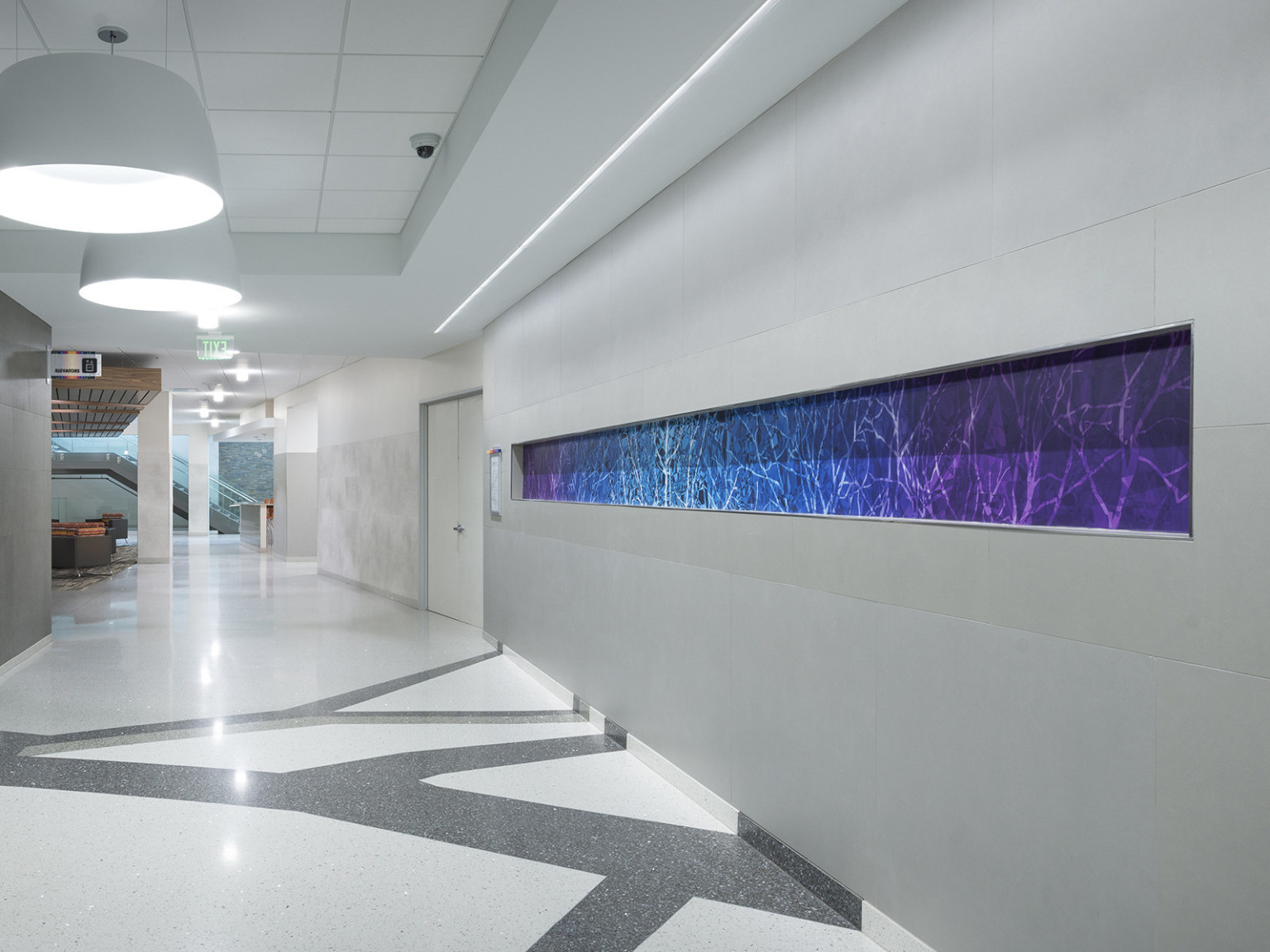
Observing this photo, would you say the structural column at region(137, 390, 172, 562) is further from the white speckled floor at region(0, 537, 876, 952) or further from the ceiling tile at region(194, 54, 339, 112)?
the ceiling tile at region(194, 54, 339, 112)

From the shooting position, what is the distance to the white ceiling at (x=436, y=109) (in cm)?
335

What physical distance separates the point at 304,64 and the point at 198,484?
25.2 m

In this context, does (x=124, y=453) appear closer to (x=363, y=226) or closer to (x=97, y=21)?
(x=363, y=226)

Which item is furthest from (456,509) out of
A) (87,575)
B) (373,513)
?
(87,575)

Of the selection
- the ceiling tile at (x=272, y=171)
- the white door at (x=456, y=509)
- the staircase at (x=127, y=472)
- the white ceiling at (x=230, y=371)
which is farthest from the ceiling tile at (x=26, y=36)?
the staircase at (x=127, y=472)

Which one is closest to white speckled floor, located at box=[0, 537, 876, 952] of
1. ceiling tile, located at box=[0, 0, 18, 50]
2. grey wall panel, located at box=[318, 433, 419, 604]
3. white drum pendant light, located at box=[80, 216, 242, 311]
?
white drum pendant light, located at box=[80, 216, 242, 311]

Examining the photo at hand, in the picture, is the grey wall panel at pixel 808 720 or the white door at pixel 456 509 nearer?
the grey wall panel at pixel 808 720

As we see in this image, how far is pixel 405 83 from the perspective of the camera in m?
4.41

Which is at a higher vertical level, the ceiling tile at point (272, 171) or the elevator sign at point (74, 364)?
the ceiling tile at point (272, 171)

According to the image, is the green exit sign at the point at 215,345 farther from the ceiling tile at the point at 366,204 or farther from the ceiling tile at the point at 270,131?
the ceiling tile at the point at 270,131

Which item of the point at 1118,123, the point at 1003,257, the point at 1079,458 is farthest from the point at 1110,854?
the point at 1118,123

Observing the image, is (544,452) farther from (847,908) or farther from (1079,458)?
(1079,458)

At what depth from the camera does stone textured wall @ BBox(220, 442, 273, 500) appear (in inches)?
1443

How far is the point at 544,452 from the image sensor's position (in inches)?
292
